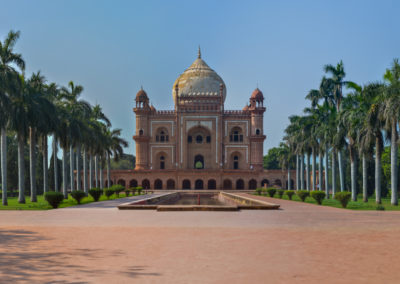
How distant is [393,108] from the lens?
68.8 feet

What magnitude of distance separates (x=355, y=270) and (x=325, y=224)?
20.3ft

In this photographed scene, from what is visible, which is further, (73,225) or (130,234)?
(73,225)

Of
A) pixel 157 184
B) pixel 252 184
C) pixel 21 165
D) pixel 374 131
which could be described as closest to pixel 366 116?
pixel 374 131

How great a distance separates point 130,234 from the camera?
9.96m

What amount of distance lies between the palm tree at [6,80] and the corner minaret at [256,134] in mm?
38082

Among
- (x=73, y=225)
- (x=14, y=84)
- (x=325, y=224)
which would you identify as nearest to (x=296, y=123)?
(x=14, y=84)

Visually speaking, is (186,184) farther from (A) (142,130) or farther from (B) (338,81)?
(B) (338,81)

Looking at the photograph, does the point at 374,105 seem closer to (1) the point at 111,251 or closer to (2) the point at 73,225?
(2) the point at 73,225

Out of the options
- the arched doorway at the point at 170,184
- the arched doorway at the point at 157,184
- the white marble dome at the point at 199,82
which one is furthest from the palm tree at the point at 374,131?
the white marble dome at the point at 199,82

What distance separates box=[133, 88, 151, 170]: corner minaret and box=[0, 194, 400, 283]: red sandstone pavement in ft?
152

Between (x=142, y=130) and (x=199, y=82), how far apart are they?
11374 mm

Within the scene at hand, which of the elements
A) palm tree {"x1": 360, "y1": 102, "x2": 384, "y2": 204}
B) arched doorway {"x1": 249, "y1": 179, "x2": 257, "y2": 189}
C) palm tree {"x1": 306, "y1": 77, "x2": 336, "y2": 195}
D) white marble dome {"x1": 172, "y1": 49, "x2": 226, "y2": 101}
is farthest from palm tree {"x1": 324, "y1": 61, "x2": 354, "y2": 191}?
white marble dome {"x1": 172, "y1": 49, "x2": 226, "y2": 101}

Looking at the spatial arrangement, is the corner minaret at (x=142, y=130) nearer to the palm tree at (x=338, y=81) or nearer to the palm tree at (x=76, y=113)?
the palm tree at (x=76, y=113)

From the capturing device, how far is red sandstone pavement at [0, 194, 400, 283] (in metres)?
5.82
